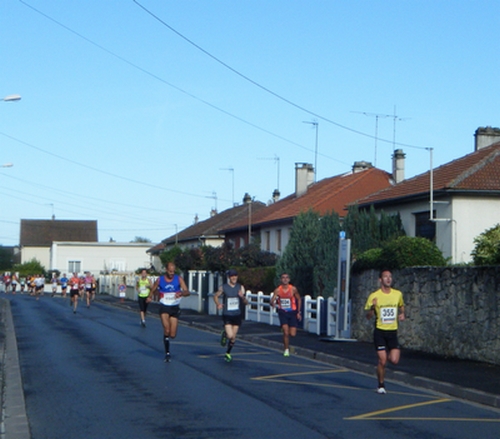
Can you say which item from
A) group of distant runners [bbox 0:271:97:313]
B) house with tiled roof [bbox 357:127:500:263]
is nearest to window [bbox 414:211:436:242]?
house with tiled roof [bbox 357:127:500:263]

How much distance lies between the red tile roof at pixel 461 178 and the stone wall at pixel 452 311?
7209 millimetres

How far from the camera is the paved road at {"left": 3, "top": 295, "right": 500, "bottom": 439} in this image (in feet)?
28.3

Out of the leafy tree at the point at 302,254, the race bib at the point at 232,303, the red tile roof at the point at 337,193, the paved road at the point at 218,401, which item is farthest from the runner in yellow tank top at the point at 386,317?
the red tile roof at the point at 337,193

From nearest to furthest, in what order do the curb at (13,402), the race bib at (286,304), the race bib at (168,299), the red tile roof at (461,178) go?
the curb at (13,402) < the race bib at (168,299) < the race bib at (286,304) < the red tile roof at (461,178)

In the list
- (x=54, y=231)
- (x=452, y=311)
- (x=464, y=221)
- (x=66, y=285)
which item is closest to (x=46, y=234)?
(x=54, y=231)

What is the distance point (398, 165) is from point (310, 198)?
19.8ft

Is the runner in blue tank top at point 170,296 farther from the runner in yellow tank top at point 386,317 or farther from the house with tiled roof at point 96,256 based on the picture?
the house with tiled roof at point 96,256

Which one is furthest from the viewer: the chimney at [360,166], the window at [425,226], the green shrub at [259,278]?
the chimney at [360,166]

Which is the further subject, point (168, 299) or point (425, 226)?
point (425, 226)

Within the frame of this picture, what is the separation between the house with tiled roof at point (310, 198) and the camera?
42906mm

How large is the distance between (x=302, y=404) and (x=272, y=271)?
2051 cm

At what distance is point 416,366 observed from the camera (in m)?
14.9

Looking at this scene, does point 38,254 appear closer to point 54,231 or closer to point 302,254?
point 54,231

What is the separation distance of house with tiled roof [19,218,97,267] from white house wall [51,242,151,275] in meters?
14.5
